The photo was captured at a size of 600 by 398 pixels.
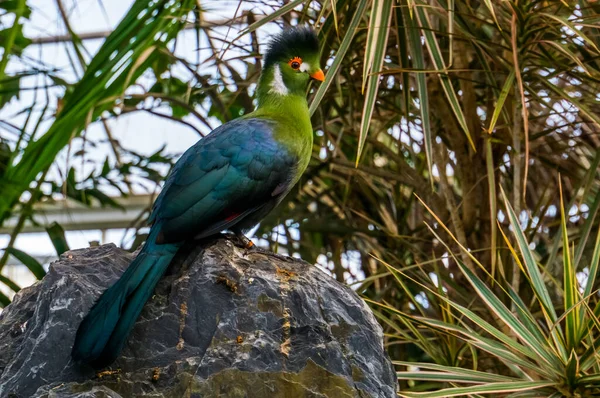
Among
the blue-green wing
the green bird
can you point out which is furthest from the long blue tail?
the blue-green wing

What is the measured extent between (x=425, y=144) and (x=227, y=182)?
69 cm

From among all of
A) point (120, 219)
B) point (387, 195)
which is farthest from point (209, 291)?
point (120, 219)

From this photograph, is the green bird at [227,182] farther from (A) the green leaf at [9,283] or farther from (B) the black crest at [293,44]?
(A) the green leaf at [9,283]

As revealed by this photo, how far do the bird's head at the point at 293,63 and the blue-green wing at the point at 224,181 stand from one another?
0.28 metres

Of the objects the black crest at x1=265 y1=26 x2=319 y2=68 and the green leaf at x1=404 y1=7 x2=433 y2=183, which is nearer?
the green leaf at x1=404 y1=7 x2=433 y2=183

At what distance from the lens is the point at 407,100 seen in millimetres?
3053

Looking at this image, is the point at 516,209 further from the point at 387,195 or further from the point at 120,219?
the point at 120,219

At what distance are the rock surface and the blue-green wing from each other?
4.3 inches

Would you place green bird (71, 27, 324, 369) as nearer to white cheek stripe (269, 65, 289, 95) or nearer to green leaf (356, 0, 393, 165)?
white cheek stripe (269, 65, 289, 95)

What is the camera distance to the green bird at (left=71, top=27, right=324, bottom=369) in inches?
77.1

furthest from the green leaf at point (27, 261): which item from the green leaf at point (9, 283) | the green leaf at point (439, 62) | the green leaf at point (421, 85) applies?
the green leaf at point (439, 62)

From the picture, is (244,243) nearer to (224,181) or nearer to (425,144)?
(224,181)

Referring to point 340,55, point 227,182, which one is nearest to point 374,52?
point 340,55

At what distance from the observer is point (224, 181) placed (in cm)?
239
